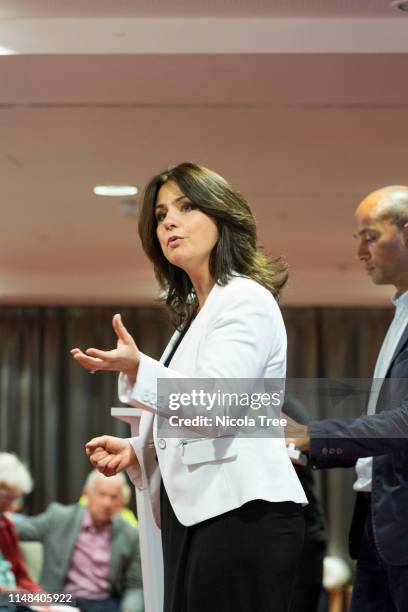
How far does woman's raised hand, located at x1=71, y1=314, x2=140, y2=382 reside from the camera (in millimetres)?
1619

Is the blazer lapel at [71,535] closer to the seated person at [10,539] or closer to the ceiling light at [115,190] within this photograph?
the seated person at [10,539]

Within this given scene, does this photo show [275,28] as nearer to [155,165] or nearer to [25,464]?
[155,165]

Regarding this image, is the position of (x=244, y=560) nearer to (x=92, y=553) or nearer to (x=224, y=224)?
(x=224, y=224)

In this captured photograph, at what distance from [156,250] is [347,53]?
1.62 metres

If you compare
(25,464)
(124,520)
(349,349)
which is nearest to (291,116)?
(124,520)

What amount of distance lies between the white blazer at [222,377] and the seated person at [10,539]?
1.27 m

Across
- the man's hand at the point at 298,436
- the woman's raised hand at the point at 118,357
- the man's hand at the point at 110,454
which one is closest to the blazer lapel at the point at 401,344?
the man's hand at the point at 298,436

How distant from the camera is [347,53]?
3.40m

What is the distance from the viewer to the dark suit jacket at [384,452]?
231 centimetres

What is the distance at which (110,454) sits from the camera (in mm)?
1896

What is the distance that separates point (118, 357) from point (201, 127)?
253 centimetres

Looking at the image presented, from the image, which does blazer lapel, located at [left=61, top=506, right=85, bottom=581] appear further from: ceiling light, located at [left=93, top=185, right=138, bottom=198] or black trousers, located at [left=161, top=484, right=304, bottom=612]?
black trousers, located at [left=161, top=484, right=304, bottom=612]

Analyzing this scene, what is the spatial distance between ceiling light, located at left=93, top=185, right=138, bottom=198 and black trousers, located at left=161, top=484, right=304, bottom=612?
10.5ft

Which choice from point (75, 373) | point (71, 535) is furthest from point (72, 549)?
point (75, 373)
